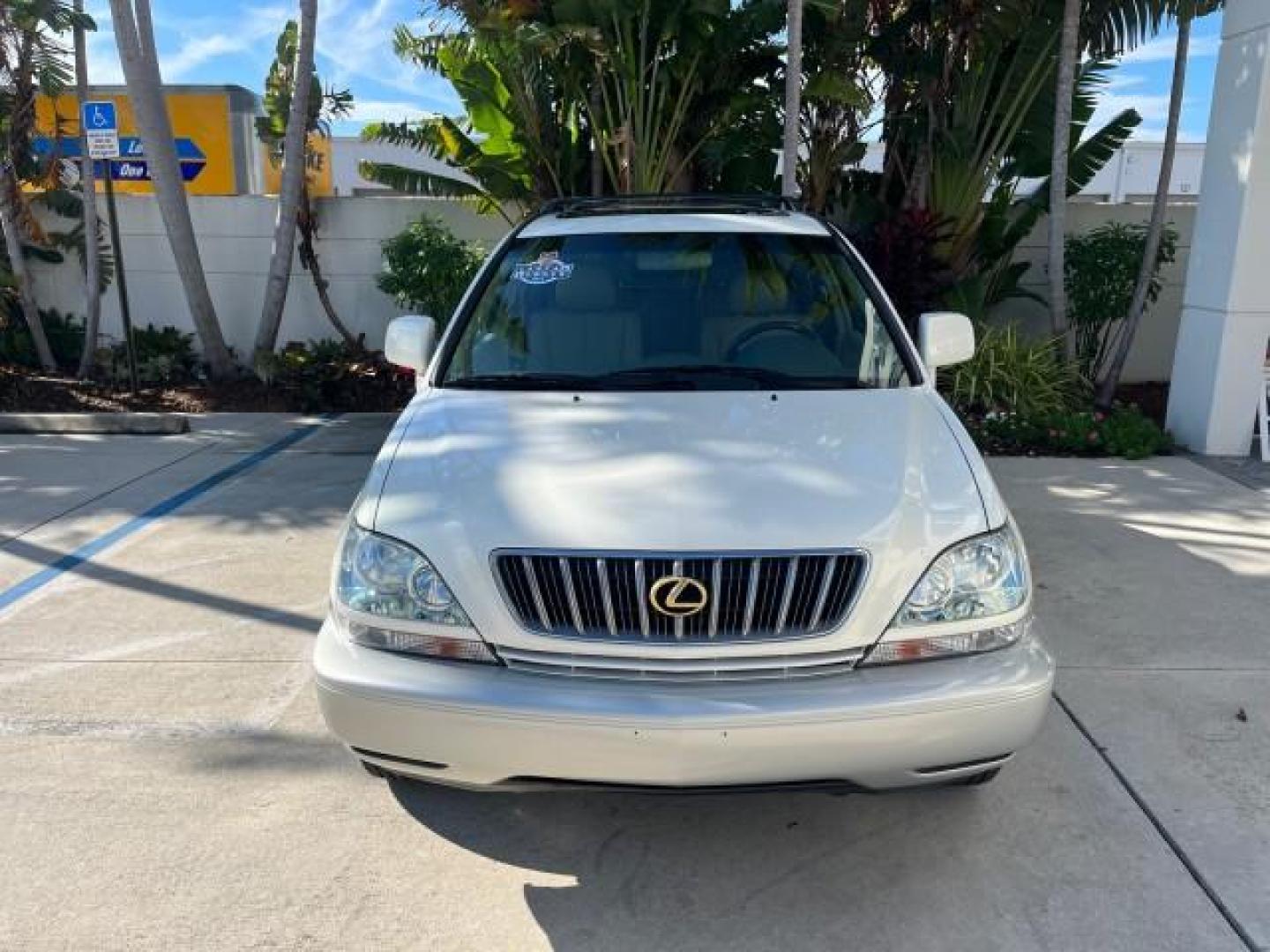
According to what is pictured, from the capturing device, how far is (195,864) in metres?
2.94

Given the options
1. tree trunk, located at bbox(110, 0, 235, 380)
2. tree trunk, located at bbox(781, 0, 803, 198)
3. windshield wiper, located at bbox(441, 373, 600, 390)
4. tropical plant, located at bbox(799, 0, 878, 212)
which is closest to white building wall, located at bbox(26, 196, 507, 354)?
tree trunk, located at bbox(110, 0, 235, 380)

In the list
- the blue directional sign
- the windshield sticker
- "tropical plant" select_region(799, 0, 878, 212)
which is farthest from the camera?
the blue directional sign

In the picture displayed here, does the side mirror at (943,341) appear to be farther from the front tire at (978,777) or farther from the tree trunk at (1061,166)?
the tree trunk at (1061,166)

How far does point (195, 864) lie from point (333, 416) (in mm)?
6566

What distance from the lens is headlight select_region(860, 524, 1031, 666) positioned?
8.59 ft

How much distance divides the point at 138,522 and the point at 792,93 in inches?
227

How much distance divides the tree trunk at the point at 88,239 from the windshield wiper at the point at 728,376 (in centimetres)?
793

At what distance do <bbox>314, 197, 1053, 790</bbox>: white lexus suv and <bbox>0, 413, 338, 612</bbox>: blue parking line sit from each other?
3.05 metres

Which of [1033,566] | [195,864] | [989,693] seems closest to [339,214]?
[1033,566]

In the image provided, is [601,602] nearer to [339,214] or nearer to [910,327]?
[910,327]

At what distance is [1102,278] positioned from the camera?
8992mm

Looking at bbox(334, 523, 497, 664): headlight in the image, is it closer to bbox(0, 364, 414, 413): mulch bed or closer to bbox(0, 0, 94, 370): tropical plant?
bbox(0, 364, 414, 413): mulch bed

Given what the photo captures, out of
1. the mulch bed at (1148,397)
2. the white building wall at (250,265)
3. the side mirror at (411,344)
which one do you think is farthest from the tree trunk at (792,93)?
the side mirror at (411,344)

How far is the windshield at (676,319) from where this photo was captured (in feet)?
12.1
